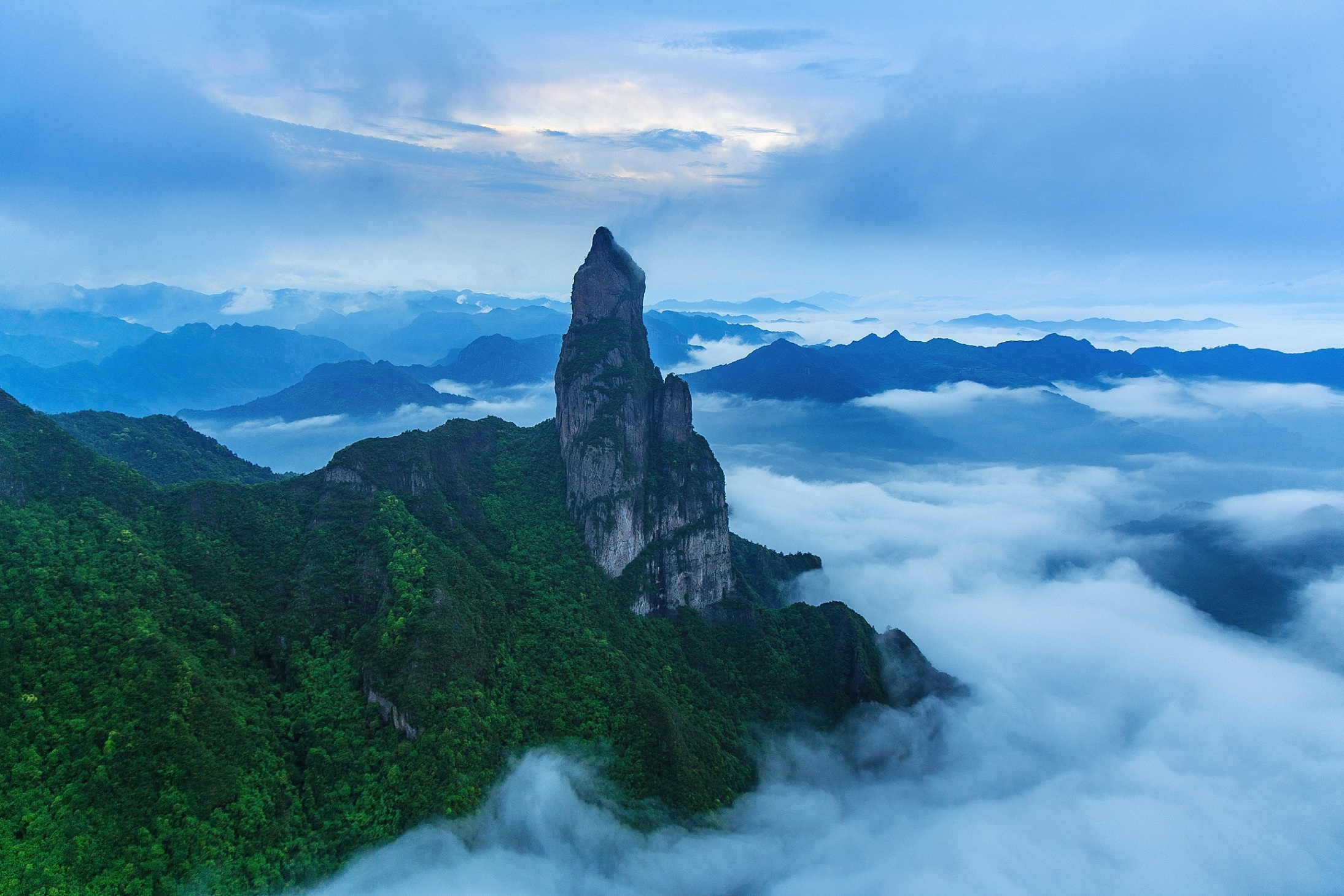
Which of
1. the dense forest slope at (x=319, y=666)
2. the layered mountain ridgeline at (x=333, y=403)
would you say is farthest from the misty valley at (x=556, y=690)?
the layered mountain ridgeline at (x=333, y=403)

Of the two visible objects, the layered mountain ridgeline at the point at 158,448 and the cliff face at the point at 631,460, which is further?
the layered mountain ridgeline at the point at 158,448

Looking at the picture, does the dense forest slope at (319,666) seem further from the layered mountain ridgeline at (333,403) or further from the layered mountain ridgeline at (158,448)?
the layered mountain ridgeline at (333,403)

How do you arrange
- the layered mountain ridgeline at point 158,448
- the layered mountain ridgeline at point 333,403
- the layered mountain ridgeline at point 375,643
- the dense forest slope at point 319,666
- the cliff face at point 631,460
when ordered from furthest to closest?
the layered mountain ridgeline at point 333,403, the layered mountain ridgeline at point 158,448, the cliff face at point 631,460, the layered mountain ridgeline at point 375,643, the dense forest slope at point 319,666

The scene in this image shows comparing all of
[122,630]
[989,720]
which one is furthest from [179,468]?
[989,720]

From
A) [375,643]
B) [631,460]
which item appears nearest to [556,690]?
[375,643]

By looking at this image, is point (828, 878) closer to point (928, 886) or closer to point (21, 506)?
point (928, 886)

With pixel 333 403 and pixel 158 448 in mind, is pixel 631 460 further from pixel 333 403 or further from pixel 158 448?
pixel 333 403
